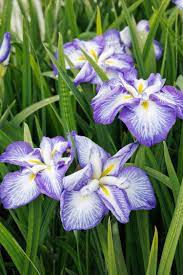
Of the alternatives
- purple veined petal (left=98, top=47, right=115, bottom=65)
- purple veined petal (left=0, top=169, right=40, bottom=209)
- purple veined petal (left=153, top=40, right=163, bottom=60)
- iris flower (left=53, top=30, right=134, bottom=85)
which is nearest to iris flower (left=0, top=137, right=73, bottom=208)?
purple veined petal (left=0, top=169, right=40, bottom=209)

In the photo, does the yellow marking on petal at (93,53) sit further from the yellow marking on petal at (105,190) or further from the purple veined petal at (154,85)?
the yellow marking on petal at (105,190)

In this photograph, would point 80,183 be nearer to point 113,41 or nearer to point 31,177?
point 31,177

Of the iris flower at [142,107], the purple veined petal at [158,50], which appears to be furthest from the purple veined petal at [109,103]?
the purple veined petal at [158,50]

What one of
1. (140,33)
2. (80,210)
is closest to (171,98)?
(80,210)

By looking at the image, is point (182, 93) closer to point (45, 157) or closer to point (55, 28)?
point (45, 157)

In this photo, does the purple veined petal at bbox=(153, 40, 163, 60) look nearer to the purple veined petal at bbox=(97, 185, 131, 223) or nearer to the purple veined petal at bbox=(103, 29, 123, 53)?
the purple veined petal at bbox=(103, 29, 123, 53)

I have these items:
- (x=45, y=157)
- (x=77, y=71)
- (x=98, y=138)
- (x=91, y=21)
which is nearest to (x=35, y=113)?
(x=77, y=71)

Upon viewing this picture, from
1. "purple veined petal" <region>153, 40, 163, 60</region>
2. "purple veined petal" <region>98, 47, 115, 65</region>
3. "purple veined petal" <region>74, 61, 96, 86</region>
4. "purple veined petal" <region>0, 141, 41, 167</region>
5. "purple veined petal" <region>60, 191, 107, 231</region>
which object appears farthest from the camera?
"purple veined petal" <region>153, 40, 163, 60</region>
